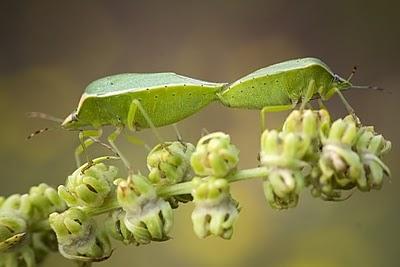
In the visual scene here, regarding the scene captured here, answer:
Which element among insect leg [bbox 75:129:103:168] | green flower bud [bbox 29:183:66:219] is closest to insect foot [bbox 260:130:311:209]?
green flower bud [bbox 29:183:66:219]

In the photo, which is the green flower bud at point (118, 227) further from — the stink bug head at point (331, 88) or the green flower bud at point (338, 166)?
the stink bug head at point (331, 88)

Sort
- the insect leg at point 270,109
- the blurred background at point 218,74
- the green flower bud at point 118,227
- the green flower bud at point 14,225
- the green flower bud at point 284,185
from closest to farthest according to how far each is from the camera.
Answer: the green flower bud at point 284,185
the green flower bud at point 118,227
the green flower bud at point 14,225
the insect leg at point 270,109
the blurred background at point 218,74

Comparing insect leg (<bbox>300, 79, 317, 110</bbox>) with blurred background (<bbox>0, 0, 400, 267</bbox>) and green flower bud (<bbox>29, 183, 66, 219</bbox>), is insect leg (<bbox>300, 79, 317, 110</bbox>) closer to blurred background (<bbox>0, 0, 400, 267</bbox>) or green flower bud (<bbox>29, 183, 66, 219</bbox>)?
green flower bud (<bbox>29, 183, 66, 219</bbox>)

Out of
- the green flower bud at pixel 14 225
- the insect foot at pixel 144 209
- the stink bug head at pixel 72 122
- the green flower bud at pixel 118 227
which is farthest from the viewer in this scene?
the stink bug head at pixel 72 122

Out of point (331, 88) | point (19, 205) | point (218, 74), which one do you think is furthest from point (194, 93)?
point (218, 74)

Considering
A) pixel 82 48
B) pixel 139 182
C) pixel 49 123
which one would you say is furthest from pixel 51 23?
pixel 139 182

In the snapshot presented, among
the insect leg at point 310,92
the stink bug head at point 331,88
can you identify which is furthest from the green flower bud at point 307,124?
the stink bug head at point 331,88
